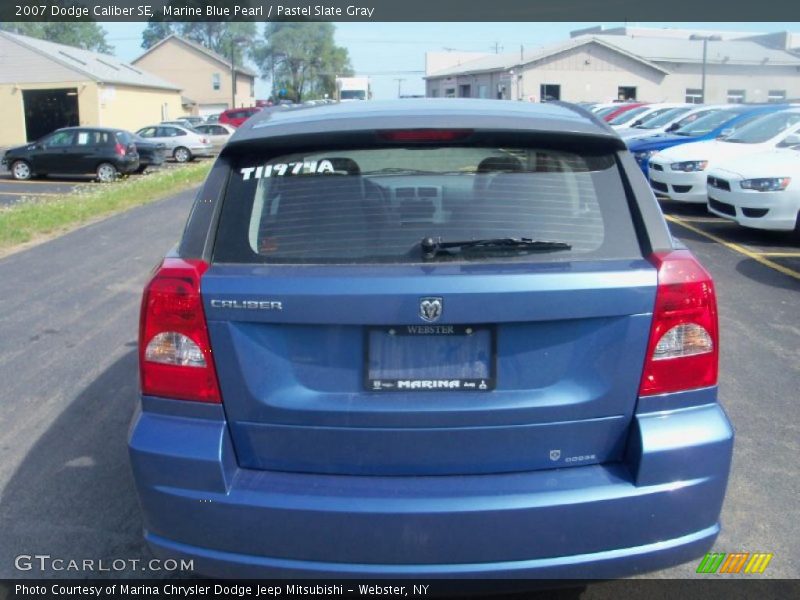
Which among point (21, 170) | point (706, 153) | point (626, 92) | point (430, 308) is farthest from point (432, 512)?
point (626, 92)

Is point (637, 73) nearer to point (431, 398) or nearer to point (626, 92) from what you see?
point (626, 92)

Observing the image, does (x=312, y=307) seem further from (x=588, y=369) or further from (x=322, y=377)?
(x=588, y=369)

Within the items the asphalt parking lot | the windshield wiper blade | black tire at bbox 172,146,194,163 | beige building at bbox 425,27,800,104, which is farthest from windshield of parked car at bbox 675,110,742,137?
beige building at bbox 425,27,800,104

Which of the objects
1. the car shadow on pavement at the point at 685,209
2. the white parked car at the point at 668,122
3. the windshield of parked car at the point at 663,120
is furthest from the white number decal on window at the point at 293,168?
the windshield of parked car at the point at 663,120

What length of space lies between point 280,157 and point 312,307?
0.65m

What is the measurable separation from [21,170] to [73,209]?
11436mm

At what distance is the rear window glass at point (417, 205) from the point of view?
2.74 meters

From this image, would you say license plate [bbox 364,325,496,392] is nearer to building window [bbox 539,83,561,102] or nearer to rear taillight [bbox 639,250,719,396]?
rear taillight [bbox 639,250,719,396]

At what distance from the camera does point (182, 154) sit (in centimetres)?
3231

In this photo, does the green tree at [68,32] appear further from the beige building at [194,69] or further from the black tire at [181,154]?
the black tire at [181,154]

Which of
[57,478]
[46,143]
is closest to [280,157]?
[57,478]

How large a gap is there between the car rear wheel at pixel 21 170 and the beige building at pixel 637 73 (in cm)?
3028

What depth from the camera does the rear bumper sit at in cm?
255

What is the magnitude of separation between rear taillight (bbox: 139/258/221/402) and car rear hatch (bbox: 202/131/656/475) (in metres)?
0.04
